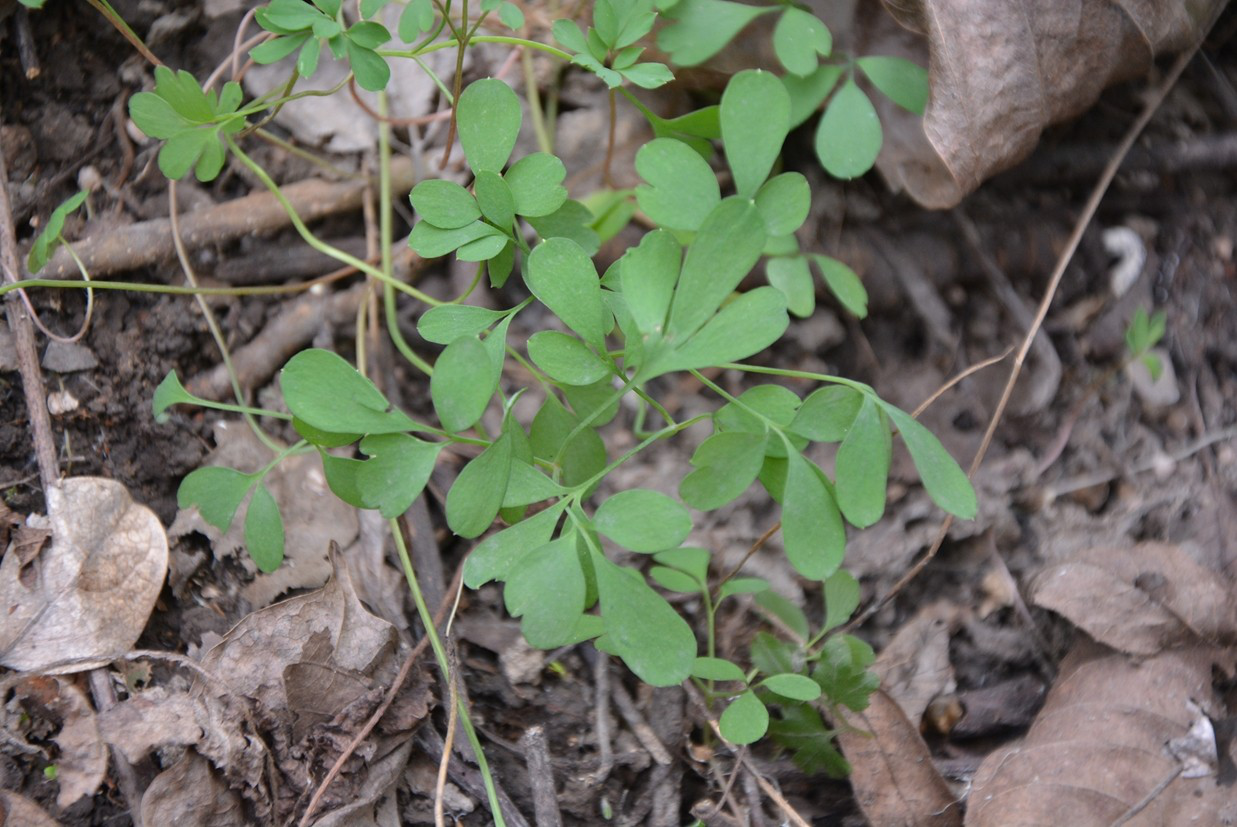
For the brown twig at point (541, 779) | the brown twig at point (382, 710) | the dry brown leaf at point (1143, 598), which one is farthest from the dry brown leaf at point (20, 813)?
the dry brown leaf at point (1143, 598)

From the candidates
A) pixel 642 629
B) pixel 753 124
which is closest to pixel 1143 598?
pixel 642 629

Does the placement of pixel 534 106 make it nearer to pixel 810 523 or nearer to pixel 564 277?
pixel 564 277

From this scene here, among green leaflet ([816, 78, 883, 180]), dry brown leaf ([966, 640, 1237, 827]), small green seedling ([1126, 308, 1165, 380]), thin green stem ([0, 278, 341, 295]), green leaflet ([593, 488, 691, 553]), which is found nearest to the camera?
green leaflet ([593, 488, 691, 553])

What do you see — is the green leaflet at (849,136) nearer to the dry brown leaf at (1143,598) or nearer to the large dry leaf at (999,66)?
the large dry leaf at (999,66)

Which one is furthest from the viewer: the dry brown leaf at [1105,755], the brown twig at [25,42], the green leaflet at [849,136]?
the brown twig at [25,42]

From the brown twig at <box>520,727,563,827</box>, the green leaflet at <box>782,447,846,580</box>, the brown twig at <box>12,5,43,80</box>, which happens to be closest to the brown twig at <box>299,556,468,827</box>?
the brown twig at <box>520,727,563,827</box>

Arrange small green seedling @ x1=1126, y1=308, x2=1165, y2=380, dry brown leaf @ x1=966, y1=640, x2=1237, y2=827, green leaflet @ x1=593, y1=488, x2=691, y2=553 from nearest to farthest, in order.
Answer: green leaflet @ x1=593, y1=488, x2=691, y2=553 < dry brown leaf @ x1=966, y1=640, x2=1237, y2=827 < small green seedling @ x1=1126, y1=308, x2=1165, y2=380

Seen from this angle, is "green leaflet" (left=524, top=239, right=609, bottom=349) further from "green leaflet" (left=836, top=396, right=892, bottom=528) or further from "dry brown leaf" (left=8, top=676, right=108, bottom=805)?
"dry brown leaf" (left=8, top=676, right=108, bottom=805)
